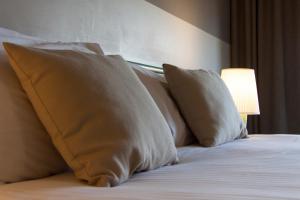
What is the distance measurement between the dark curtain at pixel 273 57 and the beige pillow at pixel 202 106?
1959 millimetres

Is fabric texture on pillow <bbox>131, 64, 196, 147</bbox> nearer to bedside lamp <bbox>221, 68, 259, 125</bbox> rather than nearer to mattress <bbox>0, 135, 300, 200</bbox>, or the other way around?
mattress <bbox>0, 135, 300, 200</bbox>

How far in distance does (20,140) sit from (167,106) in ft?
3.15

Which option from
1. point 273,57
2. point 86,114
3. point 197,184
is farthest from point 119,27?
point 273,57

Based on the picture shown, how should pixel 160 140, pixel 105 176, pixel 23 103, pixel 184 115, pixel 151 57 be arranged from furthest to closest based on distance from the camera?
pixel 151 57 < pixel 184 115 < pixel 160 140 < pixel 23 103 < pixel 105 176

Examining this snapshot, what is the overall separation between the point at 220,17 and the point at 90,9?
2.15m

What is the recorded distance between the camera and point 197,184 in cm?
101

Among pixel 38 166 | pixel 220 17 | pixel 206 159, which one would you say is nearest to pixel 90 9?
pixel 206 159

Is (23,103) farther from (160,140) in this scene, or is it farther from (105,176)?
(160,140)

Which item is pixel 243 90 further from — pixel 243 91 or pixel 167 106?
pixel 167 106

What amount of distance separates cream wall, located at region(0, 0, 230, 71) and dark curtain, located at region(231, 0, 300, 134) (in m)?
0.72

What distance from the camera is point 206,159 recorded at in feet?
4.94

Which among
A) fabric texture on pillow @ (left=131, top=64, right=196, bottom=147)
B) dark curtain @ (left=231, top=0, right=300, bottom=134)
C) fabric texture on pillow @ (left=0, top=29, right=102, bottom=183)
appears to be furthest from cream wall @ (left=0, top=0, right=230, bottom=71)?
dark curtain @ (left=231, top=0, right=300, bottom=134)

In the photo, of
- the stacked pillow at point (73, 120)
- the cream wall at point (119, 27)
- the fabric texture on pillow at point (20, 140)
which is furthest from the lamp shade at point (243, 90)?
the fabric texture on pillow at point (20, 140)

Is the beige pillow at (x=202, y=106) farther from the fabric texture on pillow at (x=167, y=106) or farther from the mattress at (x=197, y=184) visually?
the mattress at (x=197, y=184)
